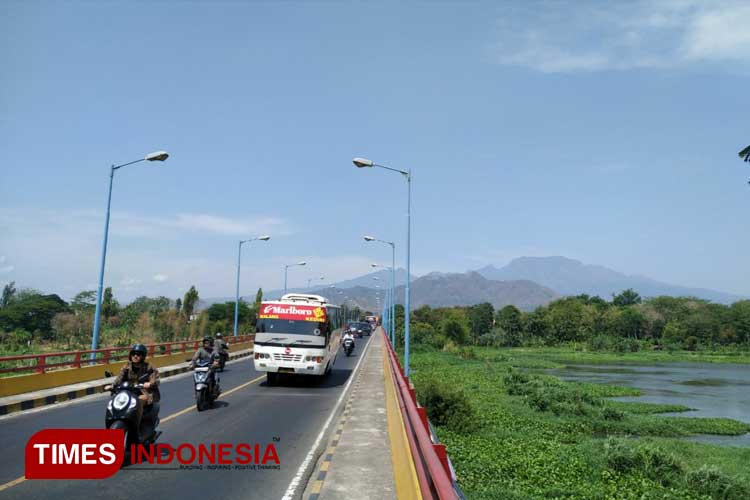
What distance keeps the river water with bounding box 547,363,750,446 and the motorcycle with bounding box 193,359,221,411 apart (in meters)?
20.1

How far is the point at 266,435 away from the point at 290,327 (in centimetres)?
874

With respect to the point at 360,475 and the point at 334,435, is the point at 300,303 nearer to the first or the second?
the point at 334,435

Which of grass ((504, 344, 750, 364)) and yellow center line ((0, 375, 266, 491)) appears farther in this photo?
grass ((504, 344, 750, 364))

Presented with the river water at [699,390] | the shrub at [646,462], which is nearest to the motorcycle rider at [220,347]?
the shrub at [646,462]

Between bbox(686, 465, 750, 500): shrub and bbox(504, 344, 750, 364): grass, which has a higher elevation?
bbox(686, 465, 750, 500): shrub

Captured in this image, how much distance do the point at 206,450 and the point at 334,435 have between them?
2810 millimetres

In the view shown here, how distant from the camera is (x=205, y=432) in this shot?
11.2m

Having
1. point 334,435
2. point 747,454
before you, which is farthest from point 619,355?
point 334,435

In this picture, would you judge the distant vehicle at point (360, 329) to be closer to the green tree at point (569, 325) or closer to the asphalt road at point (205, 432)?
the green tree at point (569, 325)

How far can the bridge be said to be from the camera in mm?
7273

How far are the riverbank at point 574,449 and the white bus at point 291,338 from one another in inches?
163

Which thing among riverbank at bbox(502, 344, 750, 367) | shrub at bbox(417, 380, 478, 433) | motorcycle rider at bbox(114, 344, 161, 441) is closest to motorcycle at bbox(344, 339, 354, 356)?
shrub at bbox(417, 380, 478, 433)

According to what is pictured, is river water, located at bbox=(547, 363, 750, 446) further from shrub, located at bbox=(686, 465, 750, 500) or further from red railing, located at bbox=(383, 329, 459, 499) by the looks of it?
red railing, located at bbox=(383, 329, 459, 499)

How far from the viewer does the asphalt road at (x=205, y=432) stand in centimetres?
739
